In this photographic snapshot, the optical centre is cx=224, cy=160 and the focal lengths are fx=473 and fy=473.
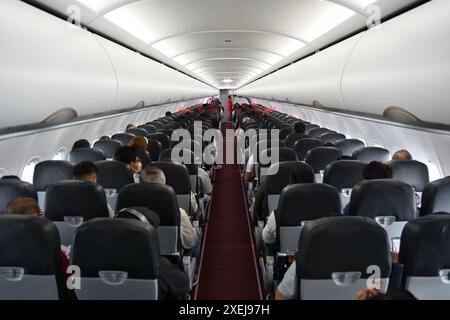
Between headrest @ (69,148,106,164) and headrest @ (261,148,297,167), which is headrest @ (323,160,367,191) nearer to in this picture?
headrest @ (261,148,297,167)

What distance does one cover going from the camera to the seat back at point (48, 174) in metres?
6.07

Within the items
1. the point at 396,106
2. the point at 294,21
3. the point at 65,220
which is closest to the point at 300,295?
the point at 65,220

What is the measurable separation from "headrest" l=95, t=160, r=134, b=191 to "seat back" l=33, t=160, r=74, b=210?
1.36ft

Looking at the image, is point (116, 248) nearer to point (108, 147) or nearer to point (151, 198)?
point (151, 198)

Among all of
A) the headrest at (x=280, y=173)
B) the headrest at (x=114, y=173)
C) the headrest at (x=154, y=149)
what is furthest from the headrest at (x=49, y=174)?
the headrest at (x=154, y=149)

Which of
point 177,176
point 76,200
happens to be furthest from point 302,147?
point 76,200

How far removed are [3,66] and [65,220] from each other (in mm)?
1597

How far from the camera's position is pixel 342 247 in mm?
2982

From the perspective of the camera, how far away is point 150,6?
9039 mm

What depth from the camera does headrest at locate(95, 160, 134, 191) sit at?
6.15 m

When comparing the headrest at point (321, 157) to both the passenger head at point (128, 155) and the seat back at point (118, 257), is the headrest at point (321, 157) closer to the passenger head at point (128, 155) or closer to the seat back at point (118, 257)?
the passenger head at point (128, 155)

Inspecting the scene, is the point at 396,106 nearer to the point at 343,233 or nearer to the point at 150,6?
the point at 343,233

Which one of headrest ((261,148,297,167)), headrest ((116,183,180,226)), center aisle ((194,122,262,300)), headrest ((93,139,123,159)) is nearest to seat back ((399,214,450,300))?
headrest ((116,183,180,226))

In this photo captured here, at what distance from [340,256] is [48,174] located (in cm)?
434
